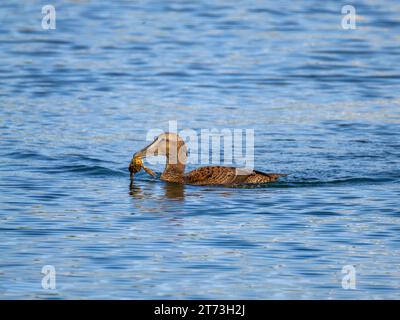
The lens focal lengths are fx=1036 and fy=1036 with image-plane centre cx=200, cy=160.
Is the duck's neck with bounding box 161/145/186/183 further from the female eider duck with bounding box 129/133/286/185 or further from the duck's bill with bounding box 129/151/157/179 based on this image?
the duck's bill with bounding box 129/151/157/179

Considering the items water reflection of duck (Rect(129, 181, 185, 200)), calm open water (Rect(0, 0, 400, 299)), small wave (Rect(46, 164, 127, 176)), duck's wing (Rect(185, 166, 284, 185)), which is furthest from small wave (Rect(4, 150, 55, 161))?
duck's wing (Rect(185, 166, 284, 185))

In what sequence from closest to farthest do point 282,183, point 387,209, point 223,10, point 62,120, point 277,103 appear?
point 387,209 → point 282,183 → point 62,120 → point 277,103 → point 223,10

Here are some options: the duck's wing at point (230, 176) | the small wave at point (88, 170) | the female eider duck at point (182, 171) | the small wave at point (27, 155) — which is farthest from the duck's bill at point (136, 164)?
the small wave at point (27, 155)

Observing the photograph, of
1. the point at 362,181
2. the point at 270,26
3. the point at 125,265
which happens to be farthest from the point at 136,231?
the point at 270,26

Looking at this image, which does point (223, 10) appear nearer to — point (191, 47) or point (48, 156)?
point (191, 47)

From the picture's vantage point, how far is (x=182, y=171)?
13539 mm

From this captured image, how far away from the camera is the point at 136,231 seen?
35.3 ft

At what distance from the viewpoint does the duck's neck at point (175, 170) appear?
13.5 metres

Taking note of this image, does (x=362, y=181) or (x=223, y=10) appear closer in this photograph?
(x=362, y=181)

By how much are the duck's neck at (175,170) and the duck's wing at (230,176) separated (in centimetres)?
38

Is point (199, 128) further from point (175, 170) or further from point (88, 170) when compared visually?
point (88, 170)

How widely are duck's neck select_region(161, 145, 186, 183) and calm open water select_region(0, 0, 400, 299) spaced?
0.84ft

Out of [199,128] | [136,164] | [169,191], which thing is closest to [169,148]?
[136,164]

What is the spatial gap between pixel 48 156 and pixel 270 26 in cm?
1053
